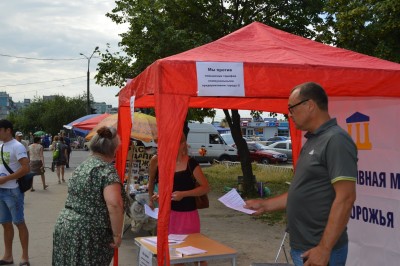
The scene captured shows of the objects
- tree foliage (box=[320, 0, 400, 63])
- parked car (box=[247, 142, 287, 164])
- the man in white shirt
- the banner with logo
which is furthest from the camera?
parked car (box=[247, 142, 287, 164])

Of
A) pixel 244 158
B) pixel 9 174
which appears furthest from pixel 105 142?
pixel 244 158

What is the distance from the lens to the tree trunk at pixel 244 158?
12.8 meters

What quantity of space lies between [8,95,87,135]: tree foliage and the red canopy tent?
64290 millimetres

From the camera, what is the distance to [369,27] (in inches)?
413

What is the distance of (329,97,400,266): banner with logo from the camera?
4.57m

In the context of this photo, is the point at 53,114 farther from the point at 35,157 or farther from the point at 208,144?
the point at 35,157

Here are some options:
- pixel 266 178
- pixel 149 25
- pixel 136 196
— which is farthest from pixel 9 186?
pixel 266 178

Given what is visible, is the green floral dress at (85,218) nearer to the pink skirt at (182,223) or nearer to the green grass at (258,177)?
the pink skirt at (182,223)

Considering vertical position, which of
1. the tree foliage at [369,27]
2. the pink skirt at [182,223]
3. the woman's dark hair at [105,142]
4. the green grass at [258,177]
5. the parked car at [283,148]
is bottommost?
the green grass at [258,177]

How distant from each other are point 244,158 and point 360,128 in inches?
322

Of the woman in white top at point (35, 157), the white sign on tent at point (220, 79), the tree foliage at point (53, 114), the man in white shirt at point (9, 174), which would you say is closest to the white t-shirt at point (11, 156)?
the man in white shirt at point (9, 174)

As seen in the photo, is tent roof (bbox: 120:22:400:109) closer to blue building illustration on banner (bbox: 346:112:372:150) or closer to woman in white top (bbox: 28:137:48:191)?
blue building illustration on banner (bbox: 346:112:372:150)

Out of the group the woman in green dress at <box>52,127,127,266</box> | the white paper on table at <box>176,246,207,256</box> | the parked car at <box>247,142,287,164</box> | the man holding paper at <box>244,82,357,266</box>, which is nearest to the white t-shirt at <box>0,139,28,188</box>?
the woman in green dress at <box>52,127,127,266</box>

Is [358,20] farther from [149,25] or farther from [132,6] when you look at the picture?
[132,6]
